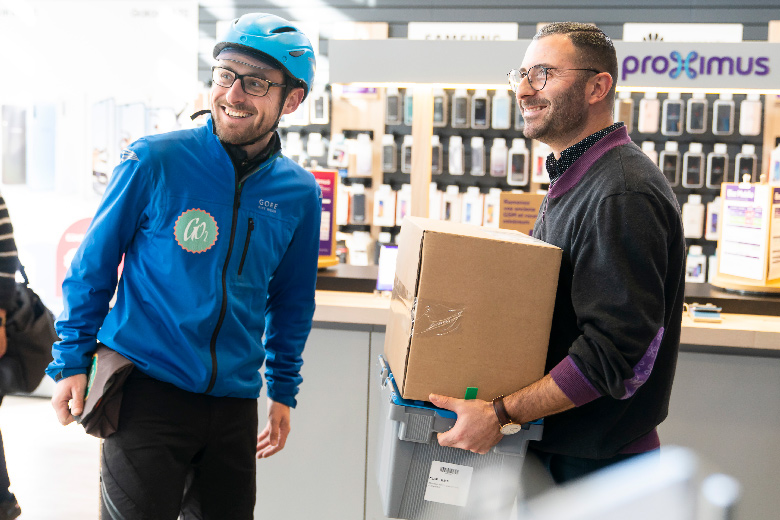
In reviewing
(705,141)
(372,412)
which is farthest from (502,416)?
(705,141)

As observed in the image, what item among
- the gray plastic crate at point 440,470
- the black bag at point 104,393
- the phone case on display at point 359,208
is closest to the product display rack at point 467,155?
the phone case on display at point 359,208

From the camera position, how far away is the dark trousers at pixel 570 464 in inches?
61.4

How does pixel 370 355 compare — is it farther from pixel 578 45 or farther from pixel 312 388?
pixel 578 45

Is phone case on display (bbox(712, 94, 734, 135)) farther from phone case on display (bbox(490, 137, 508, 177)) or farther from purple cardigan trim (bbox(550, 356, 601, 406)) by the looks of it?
purple cardigan trim (bbox(550, 356, 601, 406))

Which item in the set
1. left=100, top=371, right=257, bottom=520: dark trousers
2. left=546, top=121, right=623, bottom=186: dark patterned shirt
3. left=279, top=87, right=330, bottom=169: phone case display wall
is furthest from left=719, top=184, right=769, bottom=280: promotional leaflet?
left=279, top=87, right=330, bottom=169: phone case display wall

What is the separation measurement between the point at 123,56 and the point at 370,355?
3.55 m

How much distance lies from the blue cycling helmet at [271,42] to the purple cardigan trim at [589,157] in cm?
70

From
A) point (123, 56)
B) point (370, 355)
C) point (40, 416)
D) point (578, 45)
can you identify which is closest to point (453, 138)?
point (123, 56)

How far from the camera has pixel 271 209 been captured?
1.74 metres

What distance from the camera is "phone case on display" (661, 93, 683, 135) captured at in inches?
208

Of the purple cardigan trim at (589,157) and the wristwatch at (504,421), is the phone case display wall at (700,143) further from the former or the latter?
the wristwatch at (504,421)

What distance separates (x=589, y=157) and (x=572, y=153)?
2.3 inches

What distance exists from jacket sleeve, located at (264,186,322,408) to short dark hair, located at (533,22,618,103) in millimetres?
754

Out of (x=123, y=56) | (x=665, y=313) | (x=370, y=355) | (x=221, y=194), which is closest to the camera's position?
(x=665, y=313)
